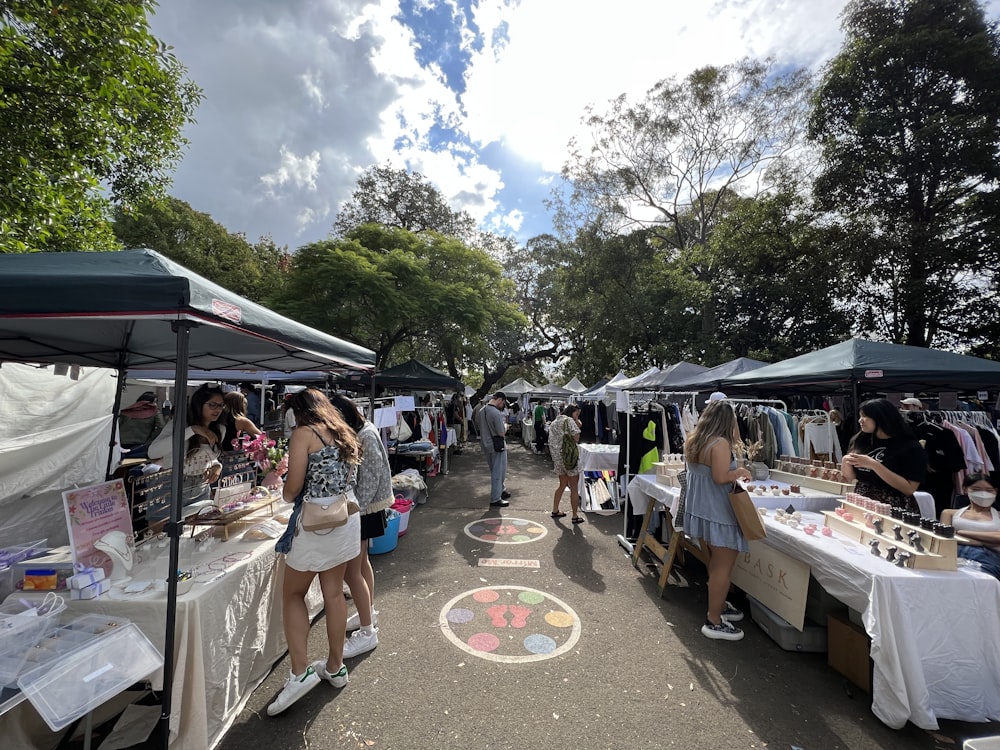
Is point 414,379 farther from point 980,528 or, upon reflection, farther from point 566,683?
point 980,528

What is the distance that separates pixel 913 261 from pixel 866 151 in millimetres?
3114

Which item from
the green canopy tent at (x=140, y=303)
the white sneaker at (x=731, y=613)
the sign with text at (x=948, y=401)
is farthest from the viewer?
the sign with text at (x=948, y=401)

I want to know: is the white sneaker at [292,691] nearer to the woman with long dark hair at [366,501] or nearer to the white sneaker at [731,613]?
the woman with long dark hair at [366,501]

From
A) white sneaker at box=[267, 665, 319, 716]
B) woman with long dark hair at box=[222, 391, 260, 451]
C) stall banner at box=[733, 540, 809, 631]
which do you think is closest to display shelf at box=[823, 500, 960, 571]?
stall banner at box=[733, 540, 809, 631]

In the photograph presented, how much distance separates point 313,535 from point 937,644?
140 inches

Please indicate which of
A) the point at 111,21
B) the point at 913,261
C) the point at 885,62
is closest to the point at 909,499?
the point at 111,21

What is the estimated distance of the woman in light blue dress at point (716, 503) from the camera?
313 cm

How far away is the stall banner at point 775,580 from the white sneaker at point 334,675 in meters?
3.12

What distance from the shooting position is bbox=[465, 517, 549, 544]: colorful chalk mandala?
5.51 m

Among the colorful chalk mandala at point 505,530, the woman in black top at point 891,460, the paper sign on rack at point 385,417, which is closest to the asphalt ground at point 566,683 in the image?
the colorful chalk mandala at point 505,530

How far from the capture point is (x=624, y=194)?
1662 centimetres

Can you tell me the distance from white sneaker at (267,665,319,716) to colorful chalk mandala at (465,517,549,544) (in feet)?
10.1

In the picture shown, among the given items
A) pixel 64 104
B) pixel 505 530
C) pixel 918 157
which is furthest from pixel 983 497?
pixel 918 157

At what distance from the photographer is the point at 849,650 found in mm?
2781
